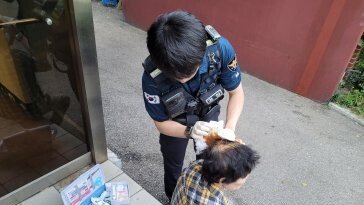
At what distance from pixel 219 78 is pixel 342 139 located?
246 cm

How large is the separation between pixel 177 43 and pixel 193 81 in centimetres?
45

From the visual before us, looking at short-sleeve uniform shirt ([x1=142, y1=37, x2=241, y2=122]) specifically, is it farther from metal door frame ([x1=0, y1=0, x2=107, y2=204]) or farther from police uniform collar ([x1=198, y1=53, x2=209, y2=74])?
metal door frame ([x1=0, y1=0, x2=107, y2=204])

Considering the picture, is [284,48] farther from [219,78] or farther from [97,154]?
[97,154]

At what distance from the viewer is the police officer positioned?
144cm

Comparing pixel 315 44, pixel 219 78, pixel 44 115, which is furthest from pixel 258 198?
pixel 315 44

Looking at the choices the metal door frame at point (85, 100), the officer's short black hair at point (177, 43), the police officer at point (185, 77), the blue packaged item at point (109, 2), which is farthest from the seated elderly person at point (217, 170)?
the blue packaged item at point (109, 2)

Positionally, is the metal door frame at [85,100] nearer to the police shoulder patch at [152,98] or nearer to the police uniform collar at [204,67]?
the police shoulder patch at [152,98]

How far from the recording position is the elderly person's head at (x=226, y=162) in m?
1.44

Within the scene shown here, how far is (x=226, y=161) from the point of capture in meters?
1.44

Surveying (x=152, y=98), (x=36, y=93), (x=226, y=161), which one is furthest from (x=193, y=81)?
(x=36, y=93)

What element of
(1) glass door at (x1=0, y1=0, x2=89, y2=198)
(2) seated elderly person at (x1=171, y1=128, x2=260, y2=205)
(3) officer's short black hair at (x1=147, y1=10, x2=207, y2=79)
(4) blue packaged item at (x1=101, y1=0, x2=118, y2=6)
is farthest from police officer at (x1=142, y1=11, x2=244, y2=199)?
(4) blue packaged item at (x1=101, y1=0, x2=118, y2=6)

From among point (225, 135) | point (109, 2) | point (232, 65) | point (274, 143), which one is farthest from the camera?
point (109, 2)

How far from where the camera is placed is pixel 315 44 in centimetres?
404

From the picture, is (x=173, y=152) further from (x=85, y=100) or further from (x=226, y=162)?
(x=226, y=162)
